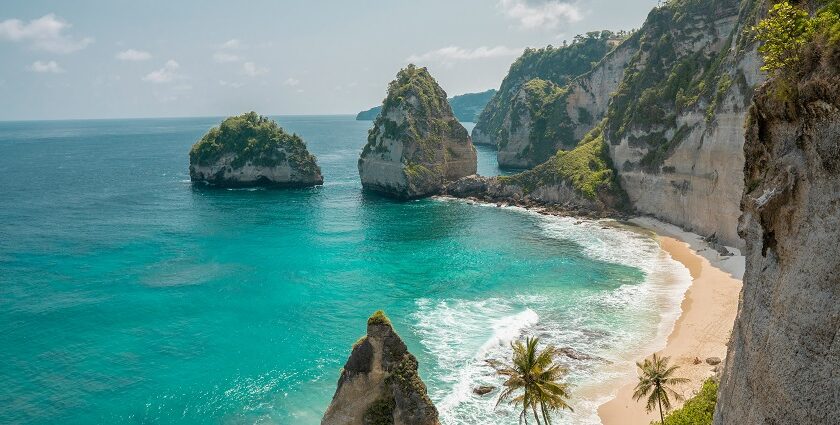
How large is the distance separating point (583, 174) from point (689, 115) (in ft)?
71.3

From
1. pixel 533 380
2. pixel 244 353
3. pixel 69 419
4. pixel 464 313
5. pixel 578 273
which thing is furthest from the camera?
pixel 578 273

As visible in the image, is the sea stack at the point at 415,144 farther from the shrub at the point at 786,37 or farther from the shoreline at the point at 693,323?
the shrub at the point at 786,37

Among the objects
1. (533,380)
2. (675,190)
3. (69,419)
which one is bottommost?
(69,419)

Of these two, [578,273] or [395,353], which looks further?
[578,273]

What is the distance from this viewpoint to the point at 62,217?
9362 cm

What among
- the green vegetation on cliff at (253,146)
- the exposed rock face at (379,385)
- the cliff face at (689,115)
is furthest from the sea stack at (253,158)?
the exposed rock face at (379,385)

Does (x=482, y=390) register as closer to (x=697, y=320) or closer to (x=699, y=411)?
(x=699, y=411)

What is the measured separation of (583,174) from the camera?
96312mm

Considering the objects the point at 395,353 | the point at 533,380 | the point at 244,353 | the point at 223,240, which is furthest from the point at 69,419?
the point at 223,240

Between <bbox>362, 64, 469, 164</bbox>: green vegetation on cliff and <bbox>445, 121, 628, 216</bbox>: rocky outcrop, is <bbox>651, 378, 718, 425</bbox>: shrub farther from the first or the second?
<bbox>362, 64, 469, 164</bbox>: green vegetation on cliff

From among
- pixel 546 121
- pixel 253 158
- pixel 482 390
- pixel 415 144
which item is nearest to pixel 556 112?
pixel 546 121

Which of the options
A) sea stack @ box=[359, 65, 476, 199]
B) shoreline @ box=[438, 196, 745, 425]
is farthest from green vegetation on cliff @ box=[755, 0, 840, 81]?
sea stack @ box=[359, 65, 476, 199]

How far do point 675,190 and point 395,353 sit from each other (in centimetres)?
6366

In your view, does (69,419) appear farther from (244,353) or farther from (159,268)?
(159,268)
